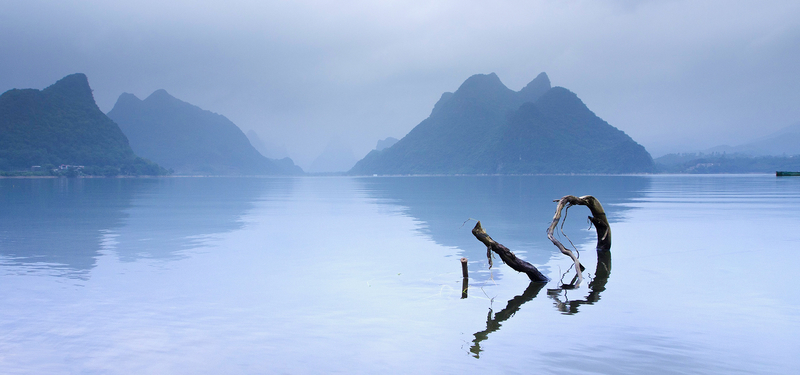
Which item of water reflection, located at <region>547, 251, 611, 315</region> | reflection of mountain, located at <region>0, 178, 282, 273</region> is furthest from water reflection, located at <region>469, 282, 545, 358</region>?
reflection of mountain, located at <region>0, 178, 282, 273</region>

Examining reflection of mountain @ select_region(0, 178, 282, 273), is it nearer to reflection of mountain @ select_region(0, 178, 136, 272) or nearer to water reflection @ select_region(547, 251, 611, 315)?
reflection of mountain @ select_region(0, 178, 136, 272)

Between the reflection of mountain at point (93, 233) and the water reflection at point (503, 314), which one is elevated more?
the water reflection at point (503, 314)

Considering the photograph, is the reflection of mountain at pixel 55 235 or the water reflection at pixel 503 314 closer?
the water reflection at pixel 503 314

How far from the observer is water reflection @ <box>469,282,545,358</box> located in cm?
878

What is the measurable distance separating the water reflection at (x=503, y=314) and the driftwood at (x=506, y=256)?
253 mm

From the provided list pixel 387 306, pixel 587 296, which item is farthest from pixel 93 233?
pixel 587 296

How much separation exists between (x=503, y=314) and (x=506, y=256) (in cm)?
259

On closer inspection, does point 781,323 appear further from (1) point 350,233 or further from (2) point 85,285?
(1) point 350,233

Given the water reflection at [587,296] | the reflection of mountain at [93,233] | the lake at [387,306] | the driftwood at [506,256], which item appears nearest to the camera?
the lake at [387,306]

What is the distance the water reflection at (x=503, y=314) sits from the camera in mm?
8776

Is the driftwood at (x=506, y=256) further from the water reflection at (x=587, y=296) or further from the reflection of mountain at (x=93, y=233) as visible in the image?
the reflection of mountain at (x=93, y=233)

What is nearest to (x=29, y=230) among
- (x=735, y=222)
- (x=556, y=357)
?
(x=556, y=357)

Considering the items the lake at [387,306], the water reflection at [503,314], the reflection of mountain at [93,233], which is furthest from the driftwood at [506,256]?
the reflection of mountain at [93,233]

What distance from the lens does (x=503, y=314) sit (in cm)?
1056
